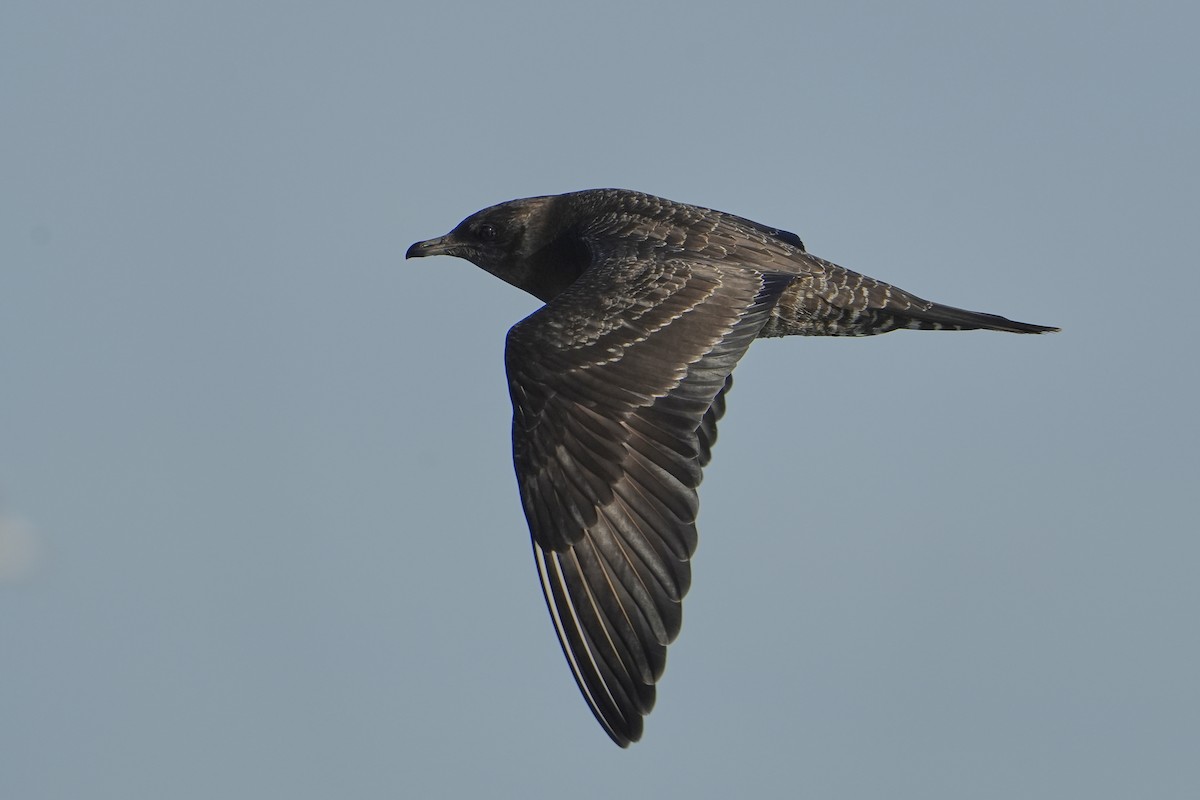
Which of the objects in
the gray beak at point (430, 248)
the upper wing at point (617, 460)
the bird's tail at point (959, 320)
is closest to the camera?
the upper wing at point (617, 460)

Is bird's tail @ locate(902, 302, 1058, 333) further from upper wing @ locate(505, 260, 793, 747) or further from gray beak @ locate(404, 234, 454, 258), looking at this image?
gray beak @ locate(404, 234, 454, 258)

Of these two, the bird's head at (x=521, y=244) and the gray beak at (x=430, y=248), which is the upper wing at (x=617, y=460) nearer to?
the bird's head at (x=521, y=244)

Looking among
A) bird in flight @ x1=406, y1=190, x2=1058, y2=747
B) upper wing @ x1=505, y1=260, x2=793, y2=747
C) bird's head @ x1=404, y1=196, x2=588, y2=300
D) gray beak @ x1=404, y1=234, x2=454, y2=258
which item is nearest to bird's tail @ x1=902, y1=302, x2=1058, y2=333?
bird in flight @ x1=406, y1=190, x2=1058, y2=747

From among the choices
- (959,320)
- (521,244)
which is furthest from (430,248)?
(959,320)

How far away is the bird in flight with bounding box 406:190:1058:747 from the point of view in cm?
935

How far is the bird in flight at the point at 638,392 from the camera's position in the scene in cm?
935

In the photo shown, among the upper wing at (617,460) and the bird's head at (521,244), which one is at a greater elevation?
the bird's head at (521,244)

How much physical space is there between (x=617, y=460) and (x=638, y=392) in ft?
1.50

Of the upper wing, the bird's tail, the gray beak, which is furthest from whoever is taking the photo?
the gray beak

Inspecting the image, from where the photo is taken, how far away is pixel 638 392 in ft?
32.7

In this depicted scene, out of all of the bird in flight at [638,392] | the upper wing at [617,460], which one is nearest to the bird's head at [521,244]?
the bird in flight at [638,392]

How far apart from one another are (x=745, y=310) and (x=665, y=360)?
87cm

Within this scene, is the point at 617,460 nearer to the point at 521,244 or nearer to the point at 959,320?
the point at 959,320

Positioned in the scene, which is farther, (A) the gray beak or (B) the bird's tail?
(A) the gray beak
